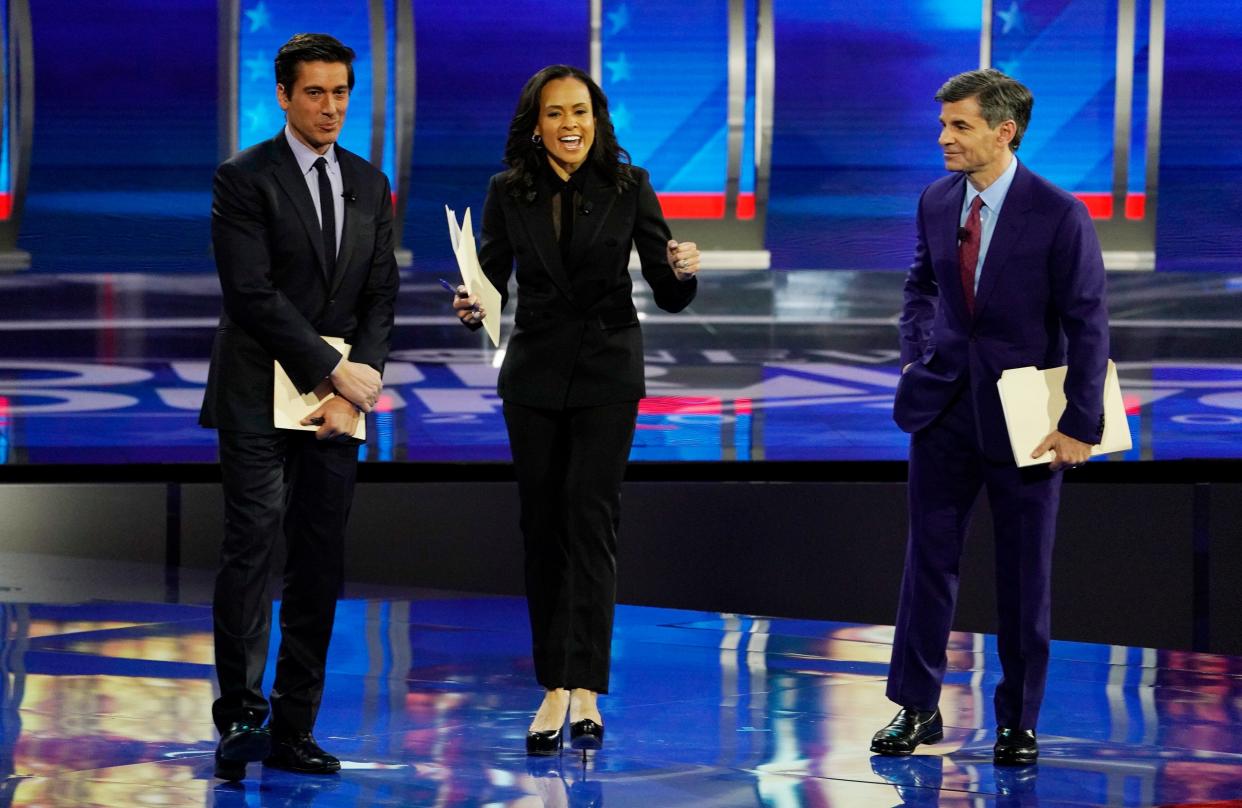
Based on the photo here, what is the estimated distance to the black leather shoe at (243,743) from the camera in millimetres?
3322

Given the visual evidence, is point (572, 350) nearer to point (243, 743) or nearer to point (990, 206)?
point (990, 206)

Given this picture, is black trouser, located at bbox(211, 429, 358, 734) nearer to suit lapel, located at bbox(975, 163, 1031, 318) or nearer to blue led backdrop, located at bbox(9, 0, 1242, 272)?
suit lapel, located at bbox(975, 163, 1031, 318)

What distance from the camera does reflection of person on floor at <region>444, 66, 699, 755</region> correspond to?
11.9ft

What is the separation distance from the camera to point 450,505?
20.6ft

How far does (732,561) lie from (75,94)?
2.86m

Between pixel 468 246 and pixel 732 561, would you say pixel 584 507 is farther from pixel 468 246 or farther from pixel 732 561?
pixel 732 561

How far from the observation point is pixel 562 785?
3.38 meters

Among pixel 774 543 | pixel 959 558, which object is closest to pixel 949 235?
pixel 959 558

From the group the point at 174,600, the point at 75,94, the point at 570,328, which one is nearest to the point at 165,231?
the point at 75,94

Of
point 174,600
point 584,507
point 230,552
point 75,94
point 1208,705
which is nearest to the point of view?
point 230,552

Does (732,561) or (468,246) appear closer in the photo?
(468,246)

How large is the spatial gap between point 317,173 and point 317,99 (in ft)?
0.50

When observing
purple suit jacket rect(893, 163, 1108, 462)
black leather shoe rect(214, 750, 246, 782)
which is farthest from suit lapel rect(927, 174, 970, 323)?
black leather shoe rect(214, 750, 246, 782)

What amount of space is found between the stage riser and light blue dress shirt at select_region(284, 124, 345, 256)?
9.45 ft
